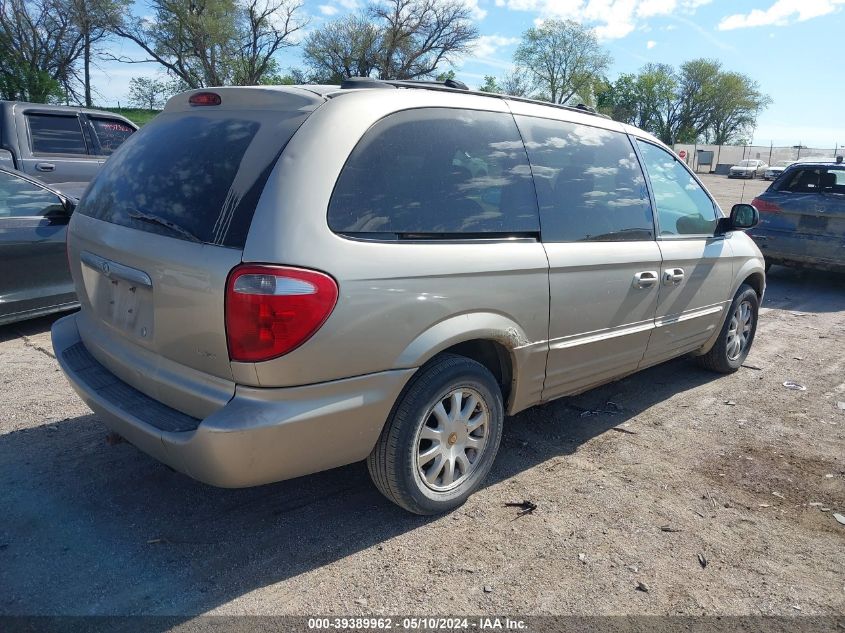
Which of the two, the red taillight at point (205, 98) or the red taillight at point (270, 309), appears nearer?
the red taillight at point (270, 309)

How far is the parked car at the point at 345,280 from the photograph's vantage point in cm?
240

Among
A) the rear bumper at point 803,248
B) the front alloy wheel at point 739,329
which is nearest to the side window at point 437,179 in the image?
the front alloy wheel at point 739,329

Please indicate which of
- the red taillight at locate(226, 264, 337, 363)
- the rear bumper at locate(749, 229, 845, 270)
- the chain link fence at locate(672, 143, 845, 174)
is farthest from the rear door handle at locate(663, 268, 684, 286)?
the chain link fence at locate(672, 143, 845, 174)

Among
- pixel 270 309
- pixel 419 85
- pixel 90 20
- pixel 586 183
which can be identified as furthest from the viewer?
pixel 90 20

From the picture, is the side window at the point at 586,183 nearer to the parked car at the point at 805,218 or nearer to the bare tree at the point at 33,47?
the parked car at the point at 805,218

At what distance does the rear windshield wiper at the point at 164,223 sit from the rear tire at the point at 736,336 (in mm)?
4087

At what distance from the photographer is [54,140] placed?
29.3ft

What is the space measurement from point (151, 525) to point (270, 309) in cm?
134

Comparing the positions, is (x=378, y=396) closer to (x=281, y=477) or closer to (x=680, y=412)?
(x=281, y=477)

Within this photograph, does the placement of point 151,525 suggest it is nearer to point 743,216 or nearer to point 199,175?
point 199,175

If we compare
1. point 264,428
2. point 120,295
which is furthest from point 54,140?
point 264,428

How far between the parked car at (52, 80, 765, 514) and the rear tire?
5.97 feet

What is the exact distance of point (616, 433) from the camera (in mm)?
4152

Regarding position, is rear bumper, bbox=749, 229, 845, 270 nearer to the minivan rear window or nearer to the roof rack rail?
the roof rack rail
